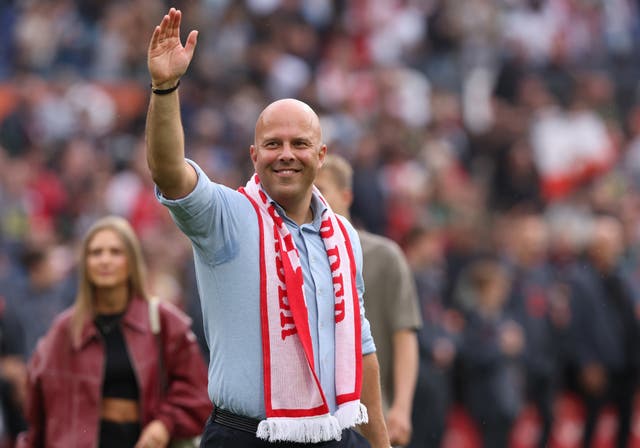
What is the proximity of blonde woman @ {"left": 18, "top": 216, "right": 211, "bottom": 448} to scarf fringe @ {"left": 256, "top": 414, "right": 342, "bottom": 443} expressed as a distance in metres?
2.09

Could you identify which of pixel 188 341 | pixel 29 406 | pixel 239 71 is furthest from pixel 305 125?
pixel 239 71

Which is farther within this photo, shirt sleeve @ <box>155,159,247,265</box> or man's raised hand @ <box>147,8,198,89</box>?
shirt sleeve @ <box>155,159,247,265</box>

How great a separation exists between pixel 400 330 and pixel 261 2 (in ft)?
42.7

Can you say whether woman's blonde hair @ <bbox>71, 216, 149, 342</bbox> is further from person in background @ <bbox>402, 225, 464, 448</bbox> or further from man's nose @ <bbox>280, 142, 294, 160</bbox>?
person in background @ <bbox>402, 225, 464, 448</bbox>

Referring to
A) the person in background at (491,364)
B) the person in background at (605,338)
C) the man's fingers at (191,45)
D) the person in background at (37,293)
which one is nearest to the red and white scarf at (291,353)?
the man's fingers at (191,45)

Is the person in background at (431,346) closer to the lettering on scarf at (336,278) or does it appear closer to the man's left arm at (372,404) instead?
the man's left arm at (372,404)

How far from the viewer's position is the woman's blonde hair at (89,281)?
7184 mm

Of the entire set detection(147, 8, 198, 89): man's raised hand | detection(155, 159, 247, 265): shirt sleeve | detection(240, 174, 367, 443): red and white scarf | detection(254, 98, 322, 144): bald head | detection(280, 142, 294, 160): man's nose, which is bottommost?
detection(240, 174, 367, 443): red and white scarf

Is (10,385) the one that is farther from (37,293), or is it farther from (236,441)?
(236,441)

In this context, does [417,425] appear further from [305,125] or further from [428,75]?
[428,75]

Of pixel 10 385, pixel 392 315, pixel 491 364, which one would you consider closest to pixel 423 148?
pixel 491 364

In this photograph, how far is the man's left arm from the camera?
215 inches

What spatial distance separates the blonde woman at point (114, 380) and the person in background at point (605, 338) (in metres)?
6.88

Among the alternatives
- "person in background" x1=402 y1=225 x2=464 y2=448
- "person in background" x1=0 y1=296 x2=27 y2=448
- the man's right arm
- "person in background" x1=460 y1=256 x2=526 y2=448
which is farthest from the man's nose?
"person in background" x1=460 y1=256 x2=526 y2=448
